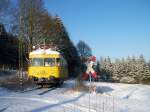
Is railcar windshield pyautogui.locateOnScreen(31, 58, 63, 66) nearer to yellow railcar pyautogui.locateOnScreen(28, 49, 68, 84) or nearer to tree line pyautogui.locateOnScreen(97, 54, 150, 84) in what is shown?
yellow railcar pyautogui.locateOnScreen(28, 49, 68, 84)

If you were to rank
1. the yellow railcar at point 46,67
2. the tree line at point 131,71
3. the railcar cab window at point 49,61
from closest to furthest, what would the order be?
the yellow railcar at point 46,67 < the railcar cab window at point 49,61 < the tree line at point 131,71

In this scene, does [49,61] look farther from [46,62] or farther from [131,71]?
[131,71]

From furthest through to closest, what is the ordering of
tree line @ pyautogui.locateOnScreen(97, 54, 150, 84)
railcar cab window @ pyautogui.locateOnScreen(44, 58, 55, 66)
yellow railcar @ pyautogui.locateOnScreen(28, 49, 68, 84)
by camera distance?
1. tree line @ pyautogui.locateOnScreen(97, 54, 150, 84)
2. railcar cab window @ pyautogui.locateOnScreen(44, 58, 55, 66)
3. yellow railcar @ pyautogui.locateOnScreen(28, 49, 68, 84)

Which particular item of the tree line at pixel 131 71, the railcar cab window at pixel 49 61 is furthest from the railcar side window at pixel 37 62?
the tree line at pixel 131 71

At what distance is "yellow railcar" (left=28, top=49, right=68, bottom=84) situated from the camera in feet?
80.1

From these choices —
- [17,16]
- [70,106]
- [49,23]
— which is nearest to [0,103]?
[70,106]

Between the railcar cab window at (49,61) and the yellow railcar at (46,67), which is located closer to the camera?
the yellow railcar at (46,67)

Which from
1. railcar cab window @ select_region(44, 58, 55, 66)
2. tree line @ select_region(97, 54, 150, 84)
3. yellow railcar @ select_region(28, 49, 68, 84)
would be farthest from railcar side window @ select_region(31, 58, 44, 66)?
tree line @ select_region(97, 54, 150, 84)

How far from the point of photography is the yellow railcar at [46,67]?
24422mm

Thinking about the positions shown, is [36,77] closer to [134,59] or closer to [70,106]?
[70,106]

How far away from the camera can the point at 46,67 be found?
24.8 metres

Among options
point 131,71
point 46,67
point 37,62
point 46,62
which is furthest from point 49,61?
point 131,71

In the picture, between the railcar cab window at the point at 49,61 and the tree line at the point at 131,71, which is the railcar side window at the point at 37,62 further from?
the tree line at the point at 131,71

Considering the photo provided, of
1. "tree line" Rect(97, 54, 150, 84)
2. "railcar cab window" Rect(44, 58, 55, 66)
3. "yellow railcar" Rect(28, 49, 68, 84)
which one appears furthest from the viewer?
"tree line" Rect(97, 54, 150, 84)
